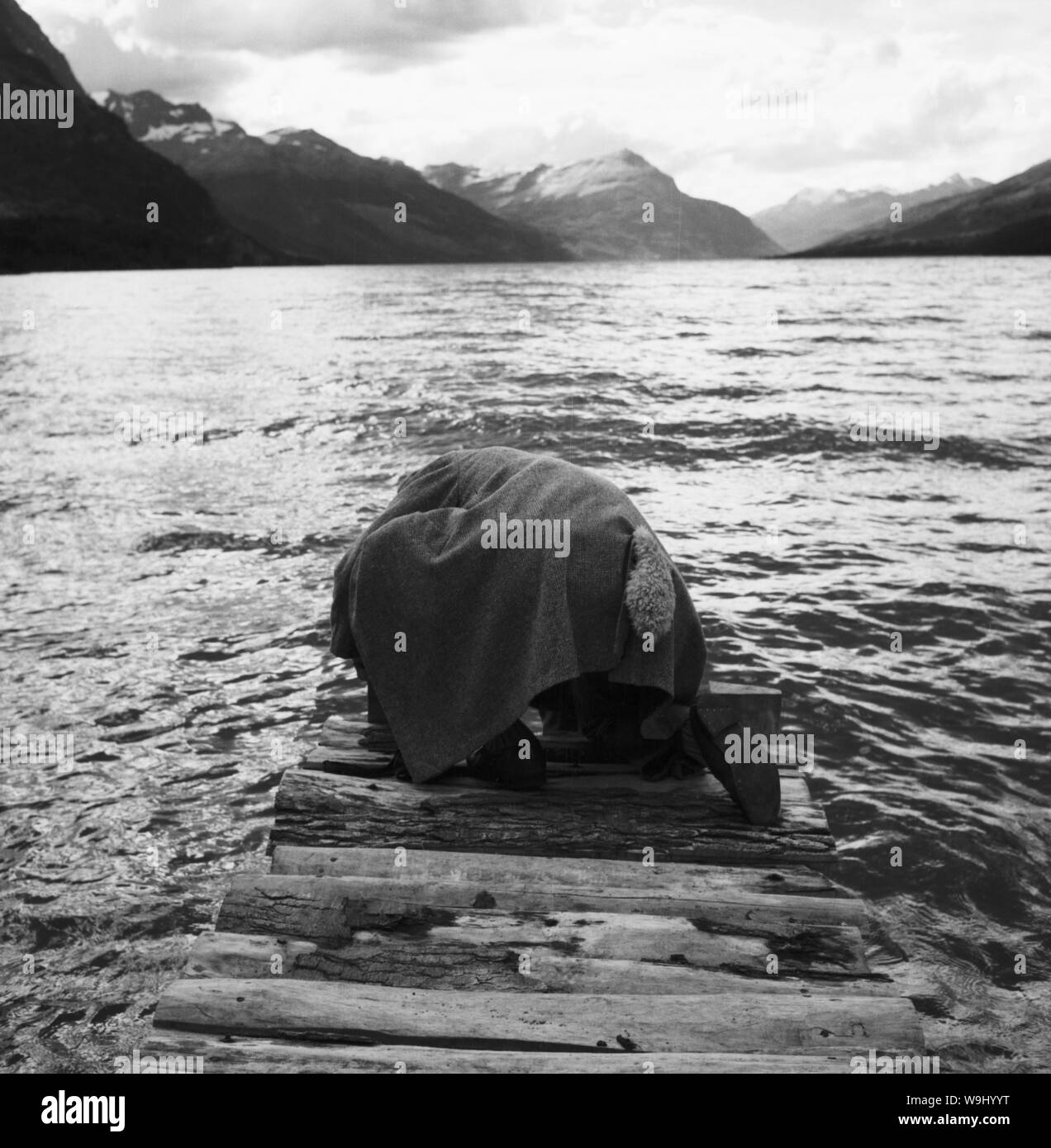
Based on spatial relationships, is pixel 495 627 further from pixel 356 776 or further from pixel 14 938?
pixel 14 938

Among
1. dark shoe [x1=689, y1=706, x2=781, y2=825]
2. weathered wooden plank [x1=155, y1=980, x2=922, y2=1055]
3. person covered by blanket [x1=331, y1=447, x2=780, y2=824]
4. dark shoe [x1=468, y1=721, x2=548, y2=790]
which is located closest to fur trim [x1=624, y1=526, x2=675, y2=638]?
person covered by blanket [x1=331, y1=447, x2=780, y2=824]

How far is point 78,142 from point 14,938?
201 metres

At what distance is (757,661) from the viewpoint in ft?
32.0

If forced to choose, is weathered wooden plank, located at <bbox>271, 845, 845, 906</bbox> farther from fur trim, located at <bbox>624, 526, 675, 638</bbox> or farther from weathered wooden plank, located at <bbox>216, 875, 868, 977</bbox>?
fur trim, located at <bbox>624, 526, 675, 638</bbox>

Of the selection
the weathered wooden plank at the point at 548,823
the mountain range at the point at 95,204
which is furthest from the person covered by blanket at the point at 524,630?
the mountain range at the point at 95,204

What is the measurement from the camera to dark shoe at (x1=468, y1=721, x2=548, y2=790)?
17.5 ft

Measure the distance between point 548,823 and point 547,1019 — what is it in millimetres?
1454

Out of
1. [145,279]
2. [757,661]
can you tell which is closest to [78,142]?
[145,279]

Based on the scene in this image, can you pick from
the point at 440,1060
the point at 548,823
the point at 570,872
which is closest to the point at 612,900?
the point at 570,872

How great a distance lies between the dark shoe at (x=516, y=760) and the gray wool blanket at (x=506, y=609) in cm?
15

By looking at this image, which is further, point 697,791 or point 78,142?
point 78,142

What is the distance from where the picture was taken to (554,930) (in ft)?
14.3

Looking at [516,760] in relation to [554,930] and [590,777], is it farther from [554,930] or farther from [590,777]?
[554,930]
